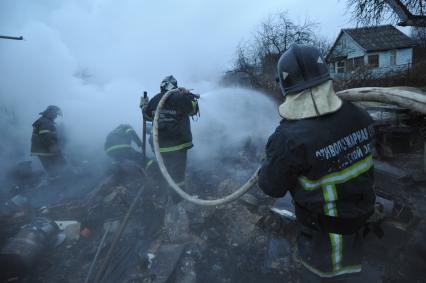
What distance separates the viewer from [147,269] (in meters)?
3.64

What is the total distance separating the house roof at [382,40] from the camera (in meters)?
26.2

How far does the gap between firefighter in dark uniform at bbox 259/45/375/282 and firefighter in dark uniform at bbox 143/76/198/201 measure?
3174mm

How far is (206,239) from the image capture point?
4.11 meters

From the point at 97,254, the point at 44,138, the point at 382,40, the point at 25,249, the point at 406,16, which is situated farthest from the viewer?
the point at 382,40

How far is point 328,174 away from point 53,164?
24.4ft

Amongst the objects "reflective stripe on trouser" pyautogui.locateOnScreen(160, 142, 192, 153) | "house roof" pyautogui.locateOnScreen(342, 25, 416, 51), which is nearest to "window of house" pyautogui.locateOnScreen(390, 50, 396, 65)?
"house roof" pyautogui.locateOnScreen(342, 25, 416, 51)

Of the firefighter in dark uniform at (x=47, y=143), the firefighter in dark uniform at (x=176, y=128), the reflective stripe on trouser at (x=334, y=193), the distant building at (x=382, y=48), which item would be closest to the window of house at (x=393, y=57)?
the distant building at (x=382, y=48)

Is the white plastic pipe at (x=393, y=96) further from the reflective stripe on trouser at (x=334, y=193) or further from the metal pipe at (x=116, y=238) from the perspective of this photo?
the metal pipe at (x=116, y=238)

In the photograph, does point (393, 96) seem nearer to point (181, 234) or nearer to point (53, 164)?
point (181, 234)

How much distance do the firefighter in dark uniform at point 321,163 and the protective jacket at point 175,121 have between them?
3.17 metres

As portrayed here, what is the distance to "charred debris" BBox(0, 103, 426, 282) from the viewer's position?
3.35 meters

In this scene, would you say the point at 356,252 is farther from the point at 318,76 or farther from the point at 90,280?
the point at 90,280

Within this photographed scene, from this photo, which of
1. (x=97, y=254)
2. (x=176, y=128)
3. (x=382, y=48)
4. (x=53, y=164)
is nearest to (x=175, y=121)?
(x=176, y=128)

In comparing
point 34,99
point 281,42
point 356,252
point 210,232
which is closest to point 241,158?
point 210,232
